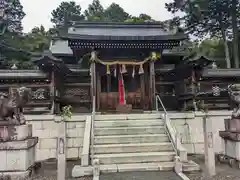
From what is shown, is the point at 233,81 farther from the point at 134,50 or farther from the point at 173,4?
the point at 173,4

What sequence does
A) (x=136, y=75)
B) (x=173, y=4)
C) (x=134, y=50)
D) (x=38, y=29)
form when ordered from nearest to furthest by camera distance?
1. (x=134, y=50)
2. (x=136, y=75)
3. (x=173, y=4)
4. (x=38, y=29)

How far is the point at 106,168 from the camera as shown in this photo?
7.02 meters

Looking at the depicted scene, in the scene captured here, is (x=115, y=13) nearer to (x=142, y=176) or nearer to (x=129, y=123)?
(x=129, y=123)

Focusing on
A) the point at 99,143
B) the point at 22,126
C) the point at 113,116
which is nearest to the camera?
the point at 22,126

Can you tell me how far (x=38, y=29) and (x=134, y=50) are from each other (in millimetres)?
35834

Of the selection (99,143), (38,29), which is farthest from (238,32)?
(38,29)

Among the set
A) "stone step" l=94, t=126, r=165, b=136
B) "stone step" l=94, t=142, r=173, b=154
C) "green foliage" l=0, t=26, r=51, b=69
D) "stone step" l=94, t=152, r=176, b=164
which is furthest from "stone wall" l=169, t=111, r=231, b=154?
"green foliage" l=0, t=26, r=51, b=69

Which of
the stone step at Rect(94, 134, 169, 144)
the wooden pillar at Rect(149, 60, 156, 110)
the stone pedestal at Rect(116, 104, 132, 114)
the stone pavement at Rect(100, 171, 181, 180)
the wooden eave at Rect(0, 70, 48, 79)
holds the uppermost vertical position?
the wooden eave at Rect(0, 70, 48, 79)

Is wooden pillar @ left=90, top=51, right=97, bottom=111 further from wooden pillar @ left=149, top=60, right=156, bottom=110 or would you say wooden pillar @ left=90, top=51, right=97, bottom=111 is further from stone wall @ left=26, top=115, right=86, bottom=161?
wooden pillar @ left=149, top=60, right=156, bottom=110

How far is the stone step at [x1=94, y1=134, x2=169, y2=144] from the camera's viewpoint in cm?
839

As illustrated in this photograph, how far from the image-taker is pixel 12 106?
6.84 m

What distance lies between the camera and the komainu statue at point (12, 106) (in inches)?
269

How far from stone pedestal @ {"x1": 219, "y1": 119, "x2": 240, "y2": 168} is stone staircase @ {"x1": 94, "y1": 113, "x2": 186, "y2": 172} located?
203 centimetres

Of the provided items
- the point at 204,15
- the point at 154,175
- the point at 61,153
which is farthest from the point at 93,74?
the point at 204,15
